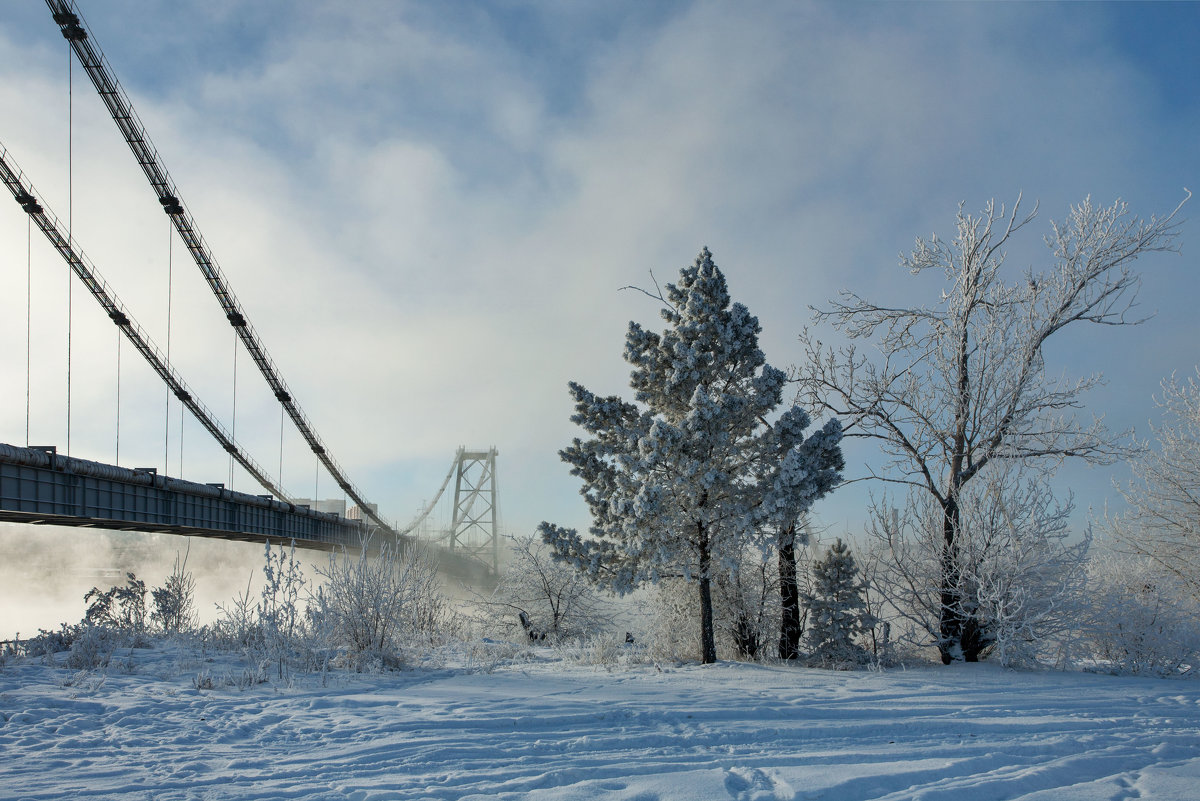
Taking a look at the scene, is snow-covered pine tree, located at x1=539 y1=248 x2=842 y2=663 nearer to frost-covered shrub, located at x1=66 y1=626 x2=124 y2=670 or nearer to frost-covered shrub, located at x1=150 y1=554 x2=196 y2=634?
frost-covered shrub, located at x1=66 y1=626 x2=124 y2=670

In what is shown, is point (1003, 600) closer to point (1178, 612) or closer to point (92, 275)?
point (1178, 612)

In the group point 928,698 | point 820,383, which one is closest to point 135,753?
point 928,698

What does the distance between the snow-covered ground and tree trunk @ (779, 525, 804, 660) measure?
4035 millimetres

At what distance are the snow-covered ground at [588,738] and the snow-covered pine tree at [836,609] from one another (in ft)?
9.02

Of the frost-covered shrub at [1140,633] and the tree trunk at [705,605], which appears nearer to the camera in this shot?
the frost-covered shrub at [1140,633]

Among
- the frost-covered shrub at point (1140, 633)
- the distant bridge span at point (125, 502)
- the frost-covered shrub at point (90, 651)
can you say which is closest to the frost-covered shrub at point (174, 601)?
the distant bridge span at point (125, 502)

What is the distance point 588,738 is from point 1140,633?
407 inches

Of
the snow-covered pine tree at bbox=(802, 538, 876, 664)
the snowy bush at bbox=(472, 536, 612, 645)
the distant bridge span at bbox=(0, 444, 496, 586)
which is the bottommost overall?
the snowy bush at bbox=(472, 536, 612, 645)

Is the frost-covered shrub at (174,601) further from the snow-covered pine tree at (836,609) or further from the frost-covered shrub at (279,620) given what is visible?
the snow-covered pine tree at (836,609)

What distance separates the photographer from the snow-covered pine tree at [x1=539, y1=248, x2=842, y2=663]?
9.91 m

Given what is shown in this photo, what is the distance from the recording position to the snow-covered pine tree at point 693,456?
9.91 meters

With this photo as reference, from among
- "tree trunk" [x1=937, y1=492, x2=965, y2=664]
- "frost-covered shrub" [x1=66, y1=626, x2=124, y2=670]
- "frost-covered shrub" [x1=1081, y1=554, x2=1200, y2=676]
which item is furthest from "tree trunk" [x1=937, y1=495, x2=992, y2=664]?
"frost-covered shrub" [x1=66, y1=626, x2=124, y2=670]

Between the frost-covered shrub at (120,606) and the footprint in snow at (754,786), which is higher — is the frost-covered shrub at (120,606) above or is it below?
below

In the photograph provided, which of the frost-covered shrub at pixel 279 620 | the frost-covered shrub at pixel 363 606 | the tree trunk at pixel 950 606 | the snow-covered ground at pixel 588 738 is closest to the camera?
the snow-covered ground at pixel 588 738
